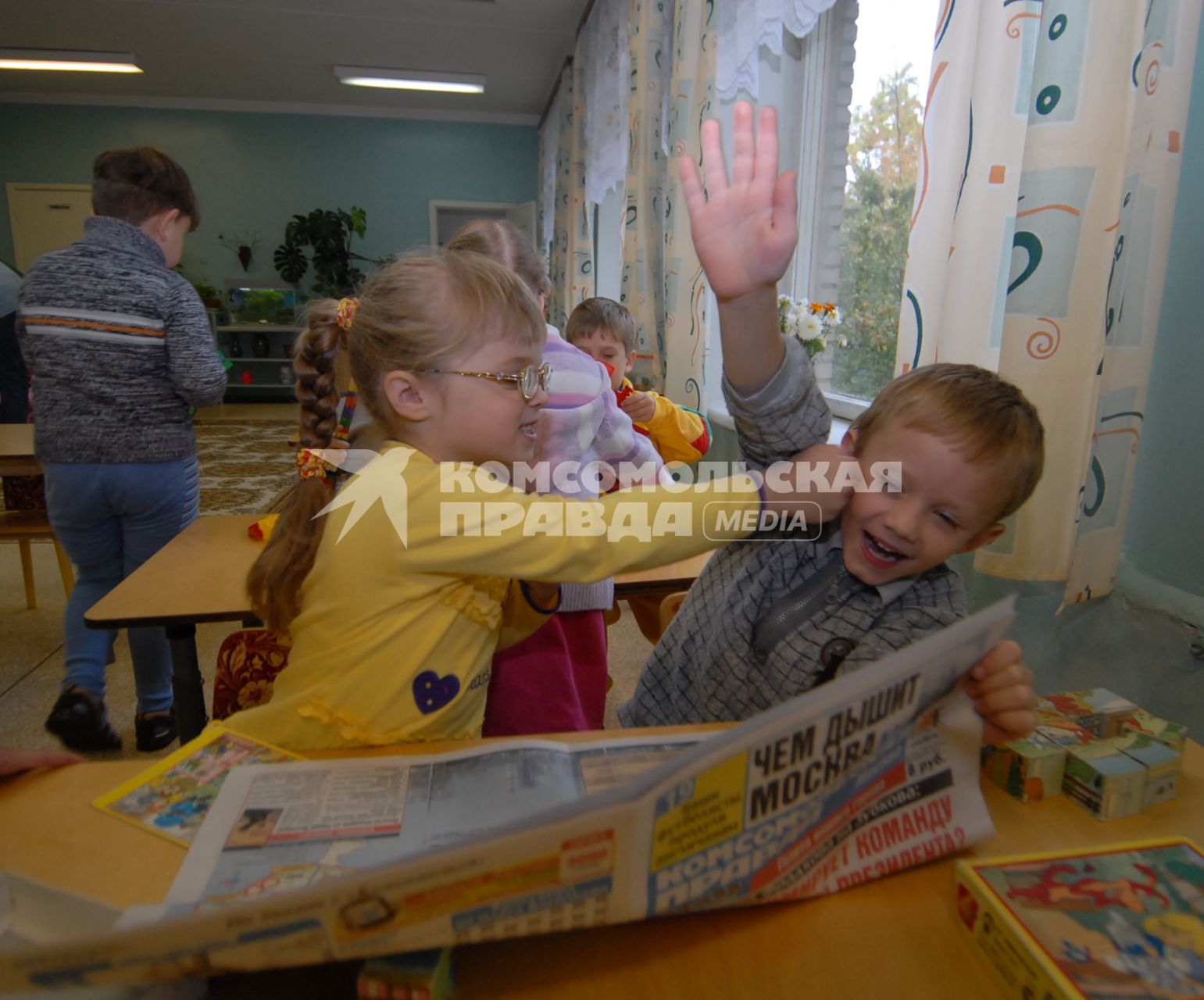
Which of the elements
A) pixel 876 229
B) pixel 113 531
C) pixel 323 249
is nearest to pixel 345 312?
pixel 113 531

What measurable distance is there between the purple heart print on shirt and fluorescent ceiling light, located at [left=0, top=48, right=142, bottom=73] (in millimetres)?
7860

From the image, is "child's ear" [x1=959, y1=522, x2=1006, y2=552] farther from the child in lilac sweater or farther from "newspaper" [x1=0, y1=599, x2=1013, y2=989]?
the child in lilac sweater

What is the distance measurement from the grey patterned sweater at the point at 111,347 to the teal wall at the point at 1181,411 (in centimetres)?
203

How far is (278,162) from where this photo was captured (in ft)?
27.1

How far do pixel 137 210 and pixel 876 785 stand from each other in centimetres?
220

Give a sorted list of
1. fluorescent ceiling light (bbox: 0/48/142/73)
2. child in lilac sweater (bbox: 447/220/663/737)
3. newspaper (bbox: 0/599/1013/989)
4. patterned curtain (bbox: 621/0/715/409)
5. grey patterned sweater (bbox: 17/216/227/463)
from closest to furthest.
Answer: newspaper (bbox: 0/599/1013/989) → child in lilac sweater (bbox: 447/220/663/737) → grey patterned sweater (bbox: 17/216/227/463) → patterned curtain (bbox: 621/0/715/409) → fluorescent ceiling light (bbox: 0/48/142/73)

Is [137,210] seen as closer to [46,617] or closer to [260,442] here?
[46,617]

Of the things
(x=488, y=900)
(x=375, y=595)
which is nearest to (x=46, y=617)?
(x=375, y=595)

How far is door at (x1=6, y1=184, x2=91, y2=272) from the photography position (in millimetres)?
8000

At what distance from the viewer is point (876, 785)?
59 centimetres

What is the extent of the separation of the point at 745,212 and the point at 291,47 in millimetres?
7002

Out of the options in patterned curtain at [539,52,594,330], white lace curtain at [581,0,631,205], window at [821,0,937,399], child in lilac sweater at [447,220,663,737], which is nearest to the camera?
child in lilac sweater at [447,220,663,737]
